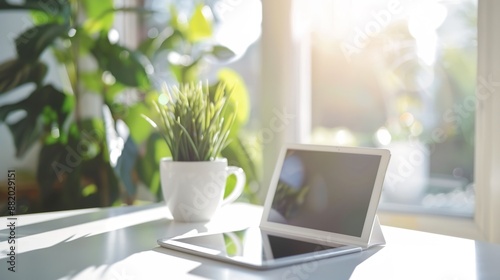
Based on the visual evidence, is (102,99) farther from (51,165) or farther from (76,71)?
(51,165)

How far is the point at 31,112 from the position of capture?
6.57 ft

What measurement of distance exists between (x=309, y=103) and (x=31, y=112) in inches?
33.3

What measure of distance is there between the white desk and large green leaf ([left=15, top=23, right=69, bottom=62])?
2.33ft

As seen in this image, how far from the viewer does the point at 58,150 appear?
2.05 m

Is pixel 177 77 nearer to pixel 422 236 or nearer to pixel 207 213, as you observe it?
pixel 207 213

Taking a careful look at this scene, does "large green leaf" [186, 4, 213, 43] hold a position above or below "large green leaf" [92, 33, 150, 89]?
above

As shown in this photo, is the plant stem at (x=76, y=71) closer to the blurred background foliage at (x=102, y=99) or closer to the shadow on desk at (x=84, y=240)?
the blurred background foliage at (x=102, y=99)

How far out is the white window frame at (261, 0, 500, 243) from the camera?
4.70 feet

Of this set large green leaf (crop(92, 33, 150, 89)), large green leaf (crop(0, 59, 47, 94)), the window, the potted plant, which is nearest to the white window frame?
the window

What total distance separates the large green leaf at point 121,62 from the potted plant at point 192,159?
557 millimetres

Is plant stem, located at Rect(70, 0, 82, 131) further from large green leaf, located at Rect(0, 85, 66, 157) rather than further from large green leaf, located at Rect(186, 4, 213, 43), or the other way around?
large green leaf, located at Rect(186, 4, 213, 43)

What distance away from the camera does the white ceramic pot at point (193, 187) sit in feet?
4.45

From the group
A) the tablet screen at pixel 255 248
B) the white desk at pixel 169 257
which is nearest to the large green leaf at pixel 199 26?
the white desk at pixel 169 257

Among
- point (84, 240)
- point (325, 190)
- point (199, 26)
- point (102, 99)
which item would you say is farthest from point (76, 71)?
point (325, 190)
